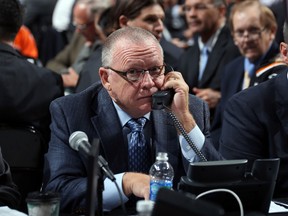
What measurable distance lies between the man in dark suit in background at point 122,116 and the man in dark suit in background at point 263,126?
377 millimetres

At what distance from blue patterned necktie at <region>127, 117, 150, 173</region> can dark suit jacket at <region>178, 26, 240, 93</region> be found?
107 inches

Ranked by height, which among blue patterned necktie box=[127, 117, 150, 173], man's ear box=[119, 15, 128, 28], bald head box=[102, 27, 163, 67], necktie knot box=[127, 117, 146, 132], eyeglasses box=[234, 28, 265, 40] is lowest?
blue patterned necktie box=[127, 117, 150, 173]

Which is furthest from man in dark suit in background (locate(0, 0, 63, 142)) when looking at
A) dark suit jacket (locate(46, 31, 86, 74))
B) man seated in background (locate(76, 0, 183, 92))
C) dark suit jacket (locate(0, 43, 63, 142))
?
dark suit jacket (locate(46, 31, 86, 74))

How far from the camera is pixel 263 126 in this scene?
3826 millimetres

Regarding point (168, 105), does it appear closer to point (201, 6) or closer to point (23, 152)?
point (23, 152)

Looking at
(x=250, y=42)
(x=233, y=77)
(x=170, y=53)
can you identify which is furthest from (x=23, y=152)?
(x=170, y=53)

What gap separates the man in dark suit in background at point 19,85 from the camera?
4246 millimetres

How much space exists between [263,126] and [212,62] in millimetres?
2504

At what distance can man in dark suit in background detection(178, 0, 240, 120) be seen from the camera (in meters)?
6.15

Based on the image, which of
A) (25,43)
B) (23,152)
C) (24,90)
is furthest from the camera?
(25,43)

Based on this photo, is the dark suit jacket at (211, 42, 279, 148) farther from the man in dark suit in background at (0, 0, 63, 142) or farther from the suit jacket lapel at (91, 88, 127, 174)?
the suit jacket lapel at (91, 88, 127, 174)

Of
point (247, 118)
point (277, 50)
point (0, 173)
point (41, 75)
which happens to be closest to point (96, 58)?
point (41, 75)

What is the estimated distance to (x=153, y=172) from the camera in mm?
3059

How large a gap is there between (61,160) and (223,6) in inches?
148
